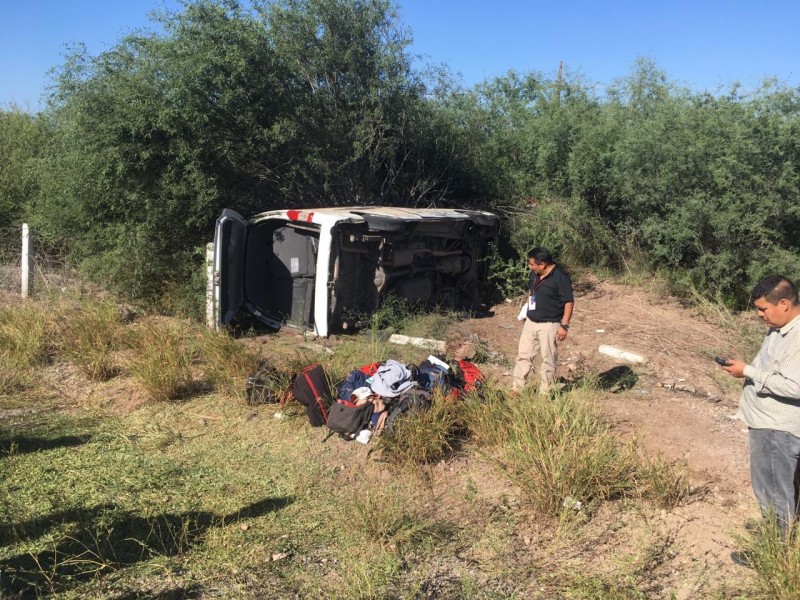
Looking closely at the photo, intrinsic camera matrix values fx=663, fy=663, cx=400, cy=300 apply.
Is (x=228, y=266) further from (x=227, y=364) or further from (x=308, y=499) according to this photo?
(x=308, y=499)

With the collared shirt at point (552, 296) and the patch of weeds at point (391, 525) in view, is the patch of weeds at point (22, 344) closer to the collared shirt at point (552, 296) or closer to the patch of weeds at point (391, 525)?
the patch of weeds at point (391, 525)

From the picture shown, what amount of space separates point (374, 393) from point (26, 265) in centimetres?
675

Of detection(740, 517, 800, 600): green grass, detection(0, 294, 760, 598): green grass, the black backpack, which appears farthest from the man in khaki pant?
detection(740, 517, 800, 600): green grass

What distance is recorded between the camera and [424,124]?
12516 millimetres

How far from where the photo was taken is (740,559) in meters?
3.54

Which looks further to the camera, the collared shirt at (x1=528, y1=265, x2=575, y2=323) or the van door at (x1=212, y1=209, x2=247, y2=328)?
the van door at (x1=212, y1=209, x2=247, y2=328)

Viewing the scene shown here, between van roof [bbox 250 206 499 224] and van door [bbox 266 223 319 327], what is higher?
van roof [bbox 250 206 499 224]

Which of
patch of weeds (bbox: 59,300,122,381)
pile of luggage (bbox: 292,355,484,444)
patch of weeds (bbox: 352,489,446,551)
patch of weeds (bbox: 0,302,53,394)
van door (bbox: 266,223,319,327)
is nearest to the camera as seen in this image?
patch of weeds (bbox: 352,489,446,551)

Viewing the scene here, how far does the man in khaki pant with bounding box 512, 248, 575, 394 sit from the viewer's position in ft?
20.1

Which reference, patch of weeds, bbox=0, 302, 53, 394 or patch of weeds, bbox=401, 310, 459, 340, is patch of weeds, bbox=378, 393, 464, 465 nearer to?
patch of weeds, bbox=401, 310, 459, 340

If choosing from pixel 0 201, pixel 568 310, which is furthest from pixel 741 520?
pixel 0 201

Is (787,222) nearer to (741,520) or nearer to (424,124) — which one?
(424,124)

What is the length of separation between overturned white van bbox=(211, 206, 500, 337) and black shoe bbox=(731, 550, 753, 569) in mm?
5252

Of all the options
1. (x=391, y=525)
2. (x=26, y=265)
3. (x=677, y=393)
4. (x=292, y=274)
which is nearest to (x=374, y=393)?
(x=391, y=525)
